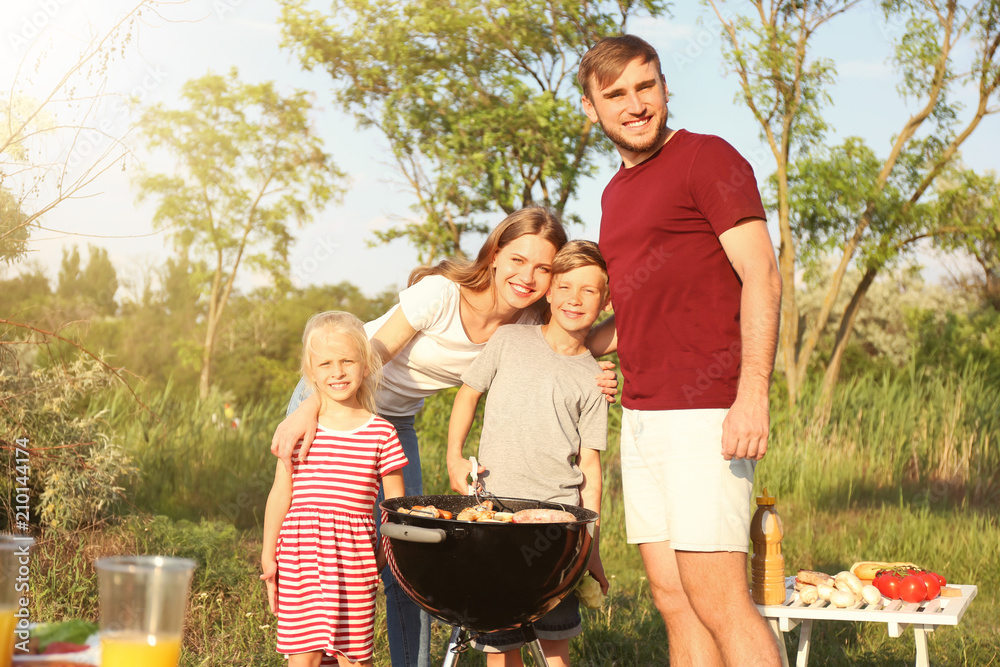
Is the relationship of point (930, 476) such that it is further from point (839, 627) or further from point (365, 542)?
point (365, 542)

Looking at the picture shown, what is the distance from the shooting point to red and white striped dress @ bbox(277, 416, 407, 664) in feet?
8.00

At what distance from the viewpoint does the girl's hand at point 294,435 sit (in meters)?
2.52

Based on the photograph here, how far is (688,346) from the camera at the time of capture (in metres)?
2.35

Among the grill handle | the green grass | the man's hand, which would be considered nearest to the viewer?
the grill handle

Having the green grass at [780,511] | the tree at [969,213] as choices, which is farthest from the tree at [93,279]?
the tree at [969,213]

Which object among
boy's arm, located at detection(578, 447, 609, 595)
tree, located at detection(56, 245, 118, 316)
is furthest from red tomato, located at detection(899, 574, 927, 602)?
tree, located at detection(56, 245, 118, 316)

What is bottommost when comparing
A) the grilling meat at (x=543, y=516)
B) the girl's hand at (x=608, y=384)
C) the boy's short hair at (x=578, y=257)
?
the grilling meat at (x=543, y=516)

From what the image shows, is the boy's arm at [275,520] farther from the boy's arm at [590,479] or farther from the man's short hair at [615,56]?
the man's short hair at [615,56]

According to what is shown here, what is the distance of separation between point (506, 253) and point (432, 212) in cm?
421

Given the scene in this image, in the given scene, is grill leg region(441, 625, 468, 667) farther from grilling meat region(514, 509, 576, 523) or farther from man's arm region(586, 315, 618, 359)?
man's arm region(586, 315, 618, 359)

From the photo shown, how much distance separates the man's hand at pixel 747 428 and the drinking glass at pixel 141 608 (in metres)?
1.49

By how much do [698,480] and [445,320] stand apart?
1008 millimetres

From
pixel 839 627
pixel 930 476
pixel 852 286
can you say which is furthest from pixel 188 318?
pixel 839 627

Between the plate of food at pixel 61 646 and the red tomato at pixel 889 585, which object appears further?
the red tomato at pixel 889 585
